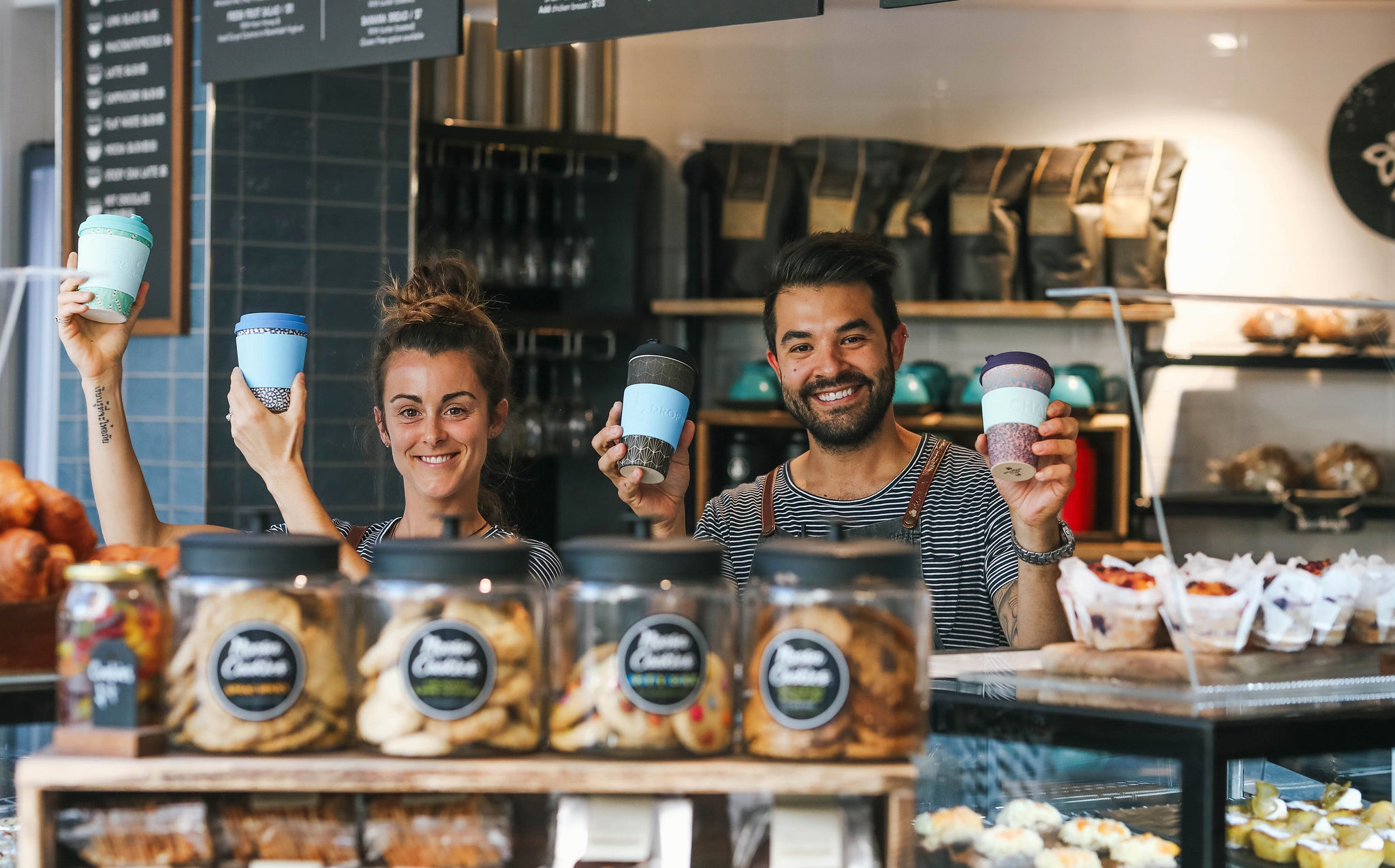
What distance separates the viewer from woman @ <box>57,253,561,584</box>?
1.83 m

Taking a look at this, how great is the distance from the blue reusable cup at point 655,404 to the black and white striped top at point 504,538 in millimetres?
206

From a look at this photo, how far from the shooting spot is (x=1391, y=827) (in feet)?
5.04

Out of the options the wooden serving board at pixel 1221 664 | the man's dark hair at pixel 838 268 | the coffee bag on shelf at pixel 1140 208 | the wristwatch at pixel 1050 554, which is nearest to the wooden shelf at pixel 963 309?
the coffee bag on shelf at pixel 1140 208

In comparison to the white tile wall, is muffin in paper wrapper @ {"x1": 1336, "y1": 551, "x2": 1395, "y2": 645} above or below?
below

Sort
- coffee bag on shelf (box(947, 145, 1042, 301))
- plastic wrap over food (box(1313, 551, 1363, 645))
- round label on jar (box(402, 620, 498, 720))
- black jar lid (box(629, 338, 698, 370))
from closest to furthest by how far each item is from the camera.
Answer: round label on jar (box(402, 620, 498, 720))
plastic wrap over food (box(1313, 551, 1363, 645))
black jar lid (box(629, 338, 698, 370))
coffee bag on shelf (box(947, 145, 1042, 301))

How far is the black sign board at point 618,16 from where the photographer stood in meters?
2.27

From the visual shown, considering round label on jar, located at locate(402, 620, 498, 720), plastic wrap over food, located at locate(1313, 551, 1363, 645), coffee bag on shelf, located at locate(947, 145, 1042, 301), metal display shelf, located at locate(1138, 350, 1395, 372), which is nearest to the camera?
round label on jar, located at locate(402, 620, 498, 720)

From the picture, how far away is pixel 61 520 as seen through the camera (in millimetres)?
1330

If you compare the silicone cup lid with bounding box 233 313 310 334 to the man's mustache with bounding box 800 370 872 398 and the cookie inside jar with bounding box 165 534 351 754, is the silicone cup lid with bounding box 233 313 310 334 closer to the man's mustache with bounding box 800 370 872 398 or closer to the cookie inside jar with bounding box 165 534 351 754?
the cookie inside jar with bounding box 165 534 351 754

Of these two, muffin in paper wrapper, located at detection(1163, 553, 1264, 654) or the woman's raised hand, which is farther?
the woman's raised hand

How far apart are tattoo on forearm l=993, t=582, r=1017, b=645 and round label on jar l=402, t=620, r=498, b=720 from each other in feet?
3.81

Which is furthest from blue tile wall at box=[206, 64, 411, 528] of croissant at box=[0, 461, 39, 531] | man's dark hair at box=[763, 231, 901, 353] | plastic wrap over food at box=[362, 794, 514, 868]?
plastic wrap over food at box=[362, 794, 514, 868]

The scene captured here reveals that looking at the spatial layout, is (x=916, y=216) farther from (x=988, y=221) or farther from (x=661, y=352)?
(x=661, y=352)

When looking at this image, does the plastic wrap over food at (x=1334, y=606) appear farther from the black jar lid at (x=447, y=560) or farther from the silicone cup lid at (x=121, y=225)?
the silicone cup lid at (x=121, y=225)
